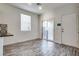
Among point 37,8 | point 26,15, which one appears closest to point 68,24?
point 37,8

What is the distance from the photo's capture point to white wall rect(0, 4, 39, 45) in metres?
2.85

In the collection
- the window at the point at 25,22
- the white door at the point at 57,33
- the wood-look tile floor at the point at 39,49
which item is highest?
the window at the point at 25,22

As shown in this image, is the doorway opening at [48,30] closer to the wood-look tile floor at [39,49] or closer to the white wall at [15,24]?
the wood-look tile floor at [39,49]

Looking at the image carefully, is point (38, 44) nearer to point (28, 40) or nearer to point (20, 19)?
point (28, 40)

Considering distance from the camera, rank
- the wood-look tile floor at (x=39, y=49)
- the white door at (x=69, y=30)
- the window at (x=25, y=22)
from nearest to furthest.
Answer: the wood-look tile floor at (x=39, y=49) → the white door at (x=69, y=30) → the window at (x=25, y=22)

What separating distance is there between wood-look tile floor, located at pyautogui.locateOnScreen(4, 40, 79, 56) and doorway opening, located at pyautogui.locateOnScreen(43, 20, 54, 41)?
0.15m

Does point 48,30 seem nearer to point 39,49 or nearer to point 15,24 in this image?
point 39,49

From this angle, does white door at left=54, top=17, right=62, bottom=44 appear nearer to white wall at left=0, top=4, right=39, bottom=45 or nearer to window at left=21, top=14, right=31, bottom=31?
white wall at left=0, top=4, right=39, bottom=45

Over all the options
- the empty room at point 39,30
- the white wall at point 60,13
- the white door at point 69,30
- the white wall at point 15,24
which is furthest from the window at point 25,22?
the white door at point 69,30

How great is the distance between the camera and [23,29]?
310 centimetres

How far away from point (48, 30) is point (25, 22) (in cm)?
74

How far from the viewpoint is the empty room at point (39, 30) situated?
2799mm

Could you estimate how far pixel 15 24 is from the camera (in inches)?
120

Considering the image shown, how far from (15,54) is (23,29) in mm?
769
